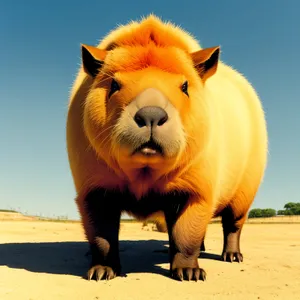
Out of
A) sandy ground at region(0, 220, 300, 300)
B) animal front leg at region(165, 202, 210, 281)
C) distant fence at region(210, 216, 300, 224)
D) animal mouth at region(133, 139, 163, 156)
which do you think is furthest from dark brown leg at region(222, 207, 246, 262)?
distant fence at region(210, 216, 300, 224)

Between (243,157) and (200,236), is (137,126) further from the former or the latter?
(243,157)

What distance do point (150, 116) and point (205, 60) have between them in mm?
1394

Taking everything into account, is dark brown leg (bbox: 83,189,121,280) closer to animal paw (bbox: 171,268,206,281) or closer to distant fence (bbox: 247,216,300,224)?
animal paw (bbox: 171,268,206,281)

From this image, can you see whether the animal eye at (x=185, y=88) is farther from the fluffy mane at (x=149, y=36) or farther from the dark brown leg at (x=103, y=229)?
the dark brown leg at (x=103, y=229)

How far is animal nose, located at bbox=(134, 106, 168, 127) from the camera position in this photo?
4227 mm

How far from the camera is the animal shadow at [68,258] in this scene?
569cm

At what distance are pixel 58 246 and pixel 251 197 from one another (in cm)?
358

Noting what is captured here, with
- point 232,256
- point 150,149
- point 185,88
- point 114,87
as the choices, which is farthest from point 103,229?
point 232,256

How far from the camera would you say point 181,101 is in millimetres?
4691

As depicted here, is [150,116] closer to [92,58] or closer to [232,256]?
[92,58]

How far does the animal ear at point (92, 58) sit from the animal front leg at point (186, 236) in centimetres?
189

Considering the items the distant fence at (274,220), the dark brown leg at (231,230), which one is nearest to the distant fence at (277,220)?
the distant fence at (274,220)

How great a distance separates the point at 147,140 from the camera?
427 cm

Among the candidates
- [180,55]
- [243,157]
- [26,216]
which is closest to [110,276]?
[180,55]
